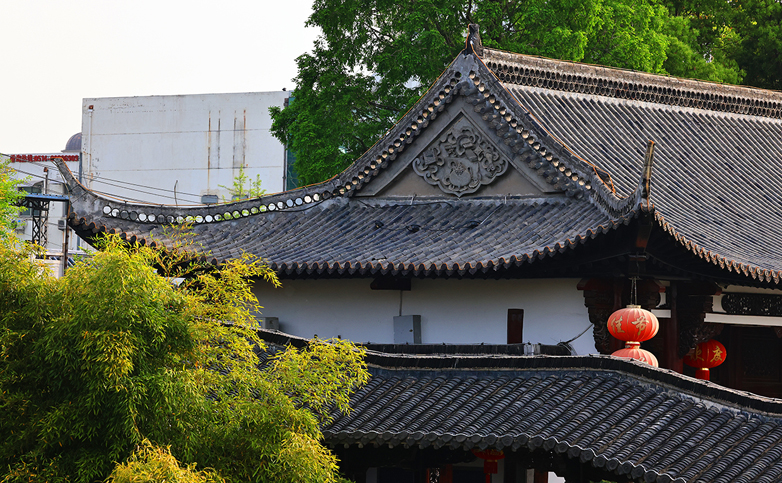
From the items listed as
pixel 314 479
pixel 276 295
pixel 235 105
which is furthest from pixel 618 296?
pixel 235 105

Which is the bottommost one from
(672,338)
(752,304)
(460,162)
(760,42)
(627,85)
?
(672,338)

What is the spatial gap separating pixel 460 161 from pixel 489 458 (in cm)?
526

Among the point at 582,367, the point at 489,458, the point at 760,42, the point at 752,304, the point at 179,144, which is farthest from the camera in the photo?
the point at 179,144

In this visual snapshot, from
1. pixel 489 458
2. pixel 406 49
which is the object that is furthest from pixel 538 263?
pixel 406 49

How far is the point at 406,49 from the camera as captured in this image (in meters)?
22.1

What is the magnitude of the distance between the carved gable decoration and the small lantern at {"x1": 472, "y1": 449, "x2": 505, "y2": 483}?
14.3ft

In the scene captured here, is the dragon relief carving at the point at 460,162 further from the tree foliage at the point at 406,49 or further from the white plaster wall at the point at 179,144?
the white plaster wall at the point at 179,144

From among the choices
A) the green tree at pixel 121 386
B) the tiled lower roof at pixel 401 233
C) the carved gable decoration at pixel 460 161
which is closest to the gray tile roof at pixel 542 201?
the tiled lower roof at pixel 401 233

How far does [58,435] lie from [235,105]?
30.9 m

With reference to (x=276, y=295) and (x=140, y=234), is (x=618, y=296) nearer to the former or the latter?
(x=276, y=295)

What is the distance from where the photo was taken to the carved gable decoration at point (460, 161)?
13.9m

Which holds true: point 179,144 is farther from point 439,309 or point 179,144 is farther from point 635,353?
point 635,353

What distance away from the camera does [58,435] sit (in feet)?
22.3

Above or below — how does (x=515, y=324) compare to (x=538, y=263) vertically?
below
